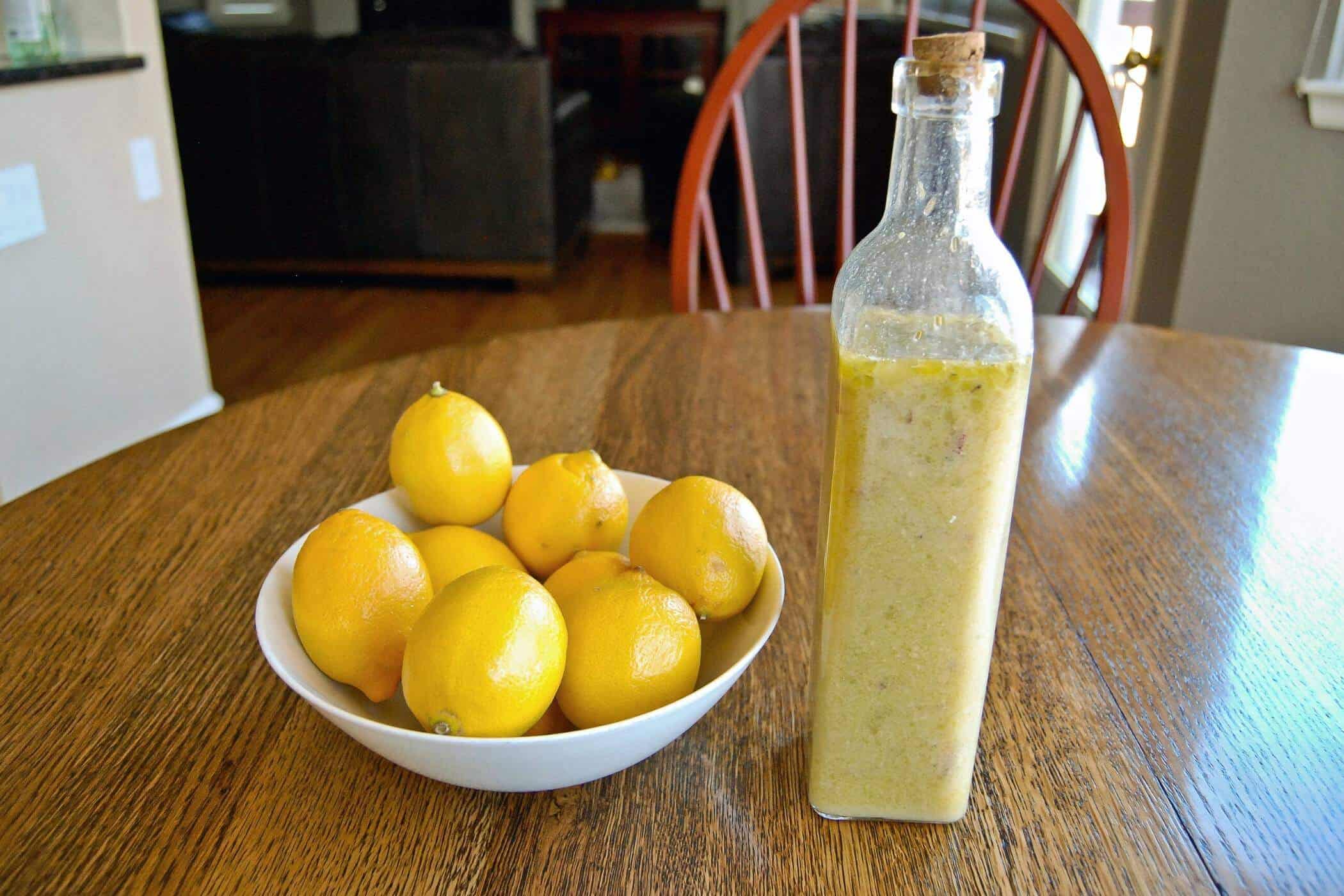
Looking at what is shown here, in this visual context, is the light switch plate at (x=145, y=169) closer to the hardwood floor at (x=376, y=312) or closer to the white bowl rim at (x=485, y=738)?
the hardwood floor at (x=376, y=312)

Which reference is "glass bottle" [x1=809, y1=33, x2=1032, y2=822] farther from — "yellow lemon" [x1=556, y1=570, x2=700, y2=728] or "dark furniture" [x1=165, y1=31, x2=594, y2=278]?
"dark furniture" [x1=165, y1=31, x2=594, y2=278]

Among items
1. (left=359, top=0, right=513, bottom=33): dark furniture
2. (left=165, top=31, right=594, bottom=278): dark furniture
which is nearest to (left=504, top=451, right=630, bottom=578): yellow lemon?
(left=165, top=31, right=594, bottom=278): dark furniture

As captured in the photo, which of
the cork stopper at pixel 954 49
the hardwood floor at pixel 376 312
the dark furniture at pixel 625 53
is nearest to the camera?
the cork stopper at pixel 954 49

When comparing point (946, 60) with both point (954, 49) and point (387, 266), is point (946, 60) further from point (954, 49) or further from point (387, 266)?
point (387, 266)

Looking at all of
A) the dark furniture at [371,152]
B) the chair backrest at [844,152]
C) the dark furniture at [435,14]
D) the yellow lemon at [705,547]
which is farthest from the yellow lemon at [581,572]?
the dark furniture at [435,14]

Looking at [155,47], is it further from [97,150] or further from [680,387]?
[680,387]

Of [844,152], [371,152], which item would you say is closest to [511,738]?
[844,152]

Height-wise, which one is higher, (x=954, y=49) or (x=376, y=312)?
(x=954, y=49)

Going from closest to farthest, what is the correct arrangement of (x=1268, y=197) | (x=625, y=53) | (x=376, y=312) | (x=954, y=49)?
(x=954, y=49)
(x=1268, y=197)
(x=376, y=312)
(x=625, y=53)
